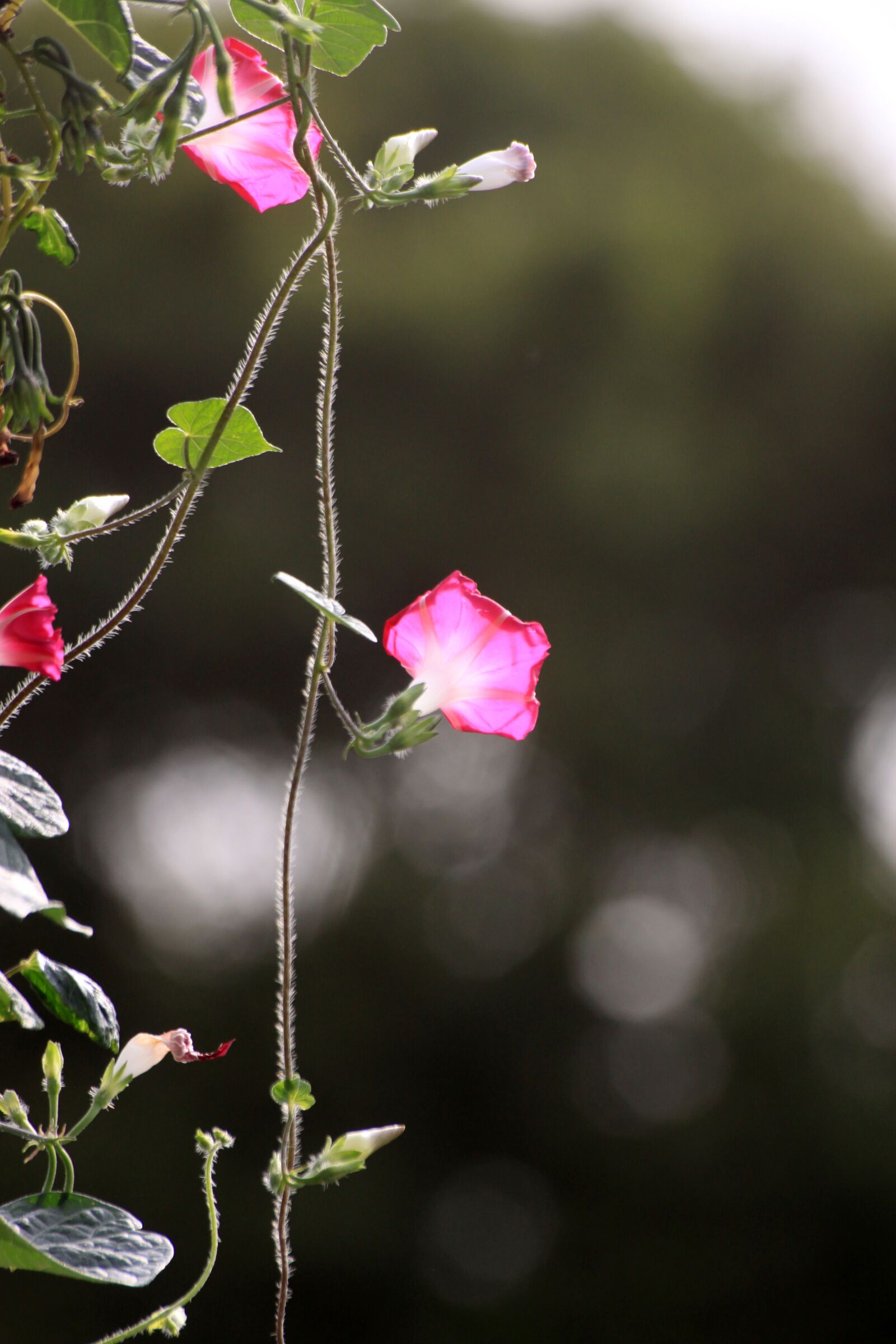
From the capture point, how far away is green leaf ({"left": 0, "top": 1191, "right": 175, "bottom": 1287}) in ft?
0.93

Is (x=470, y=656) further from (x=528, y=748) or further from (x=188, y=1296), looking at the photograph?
(x=528, y=748)

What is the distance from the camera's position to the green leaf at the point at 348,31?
12.9 inches

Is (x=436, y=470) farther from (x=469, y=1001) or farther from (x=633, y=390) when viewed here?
(x=469, y=1001)

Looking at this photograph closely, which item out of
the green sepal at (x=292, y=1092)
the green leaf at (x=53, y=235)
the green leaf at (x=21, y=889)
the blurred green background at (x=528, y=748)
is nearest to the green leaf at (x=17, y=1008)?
the green leaf at (x=21, y=889)

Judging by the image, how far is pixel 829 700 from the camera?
195 cm

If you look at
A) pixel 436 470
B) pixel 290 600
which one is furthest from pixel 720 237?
pixel 290 600

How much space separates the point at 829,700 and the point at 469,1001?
861mm

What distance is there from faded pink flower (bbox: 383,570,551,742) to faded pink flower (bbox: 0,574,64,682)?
114mm

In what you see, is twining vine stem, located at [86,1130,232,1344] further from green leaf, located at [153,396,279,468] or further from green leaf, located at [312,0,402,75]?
green leaf, located at [312,0,402,75]

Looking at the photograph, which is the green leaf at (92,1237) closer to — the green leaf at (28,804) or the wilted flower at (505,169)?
the green leaf at (28,804)

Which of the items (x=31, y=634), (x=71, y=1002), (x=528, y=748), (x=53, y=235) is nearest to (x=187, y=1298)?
(x=71, y=1002)

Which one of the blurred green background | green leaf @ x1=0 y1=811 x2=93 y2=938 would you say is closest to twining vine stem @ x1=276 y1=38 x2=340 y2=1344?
green leaf @ x1=0 y1=811 x2=93 y2=938

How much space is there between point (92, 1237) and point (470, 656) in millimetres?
217

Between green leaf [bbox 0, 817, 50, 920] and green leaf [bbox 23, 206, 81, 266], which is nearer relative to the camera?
green leaf [bbox 0, 817, 50, 920]
